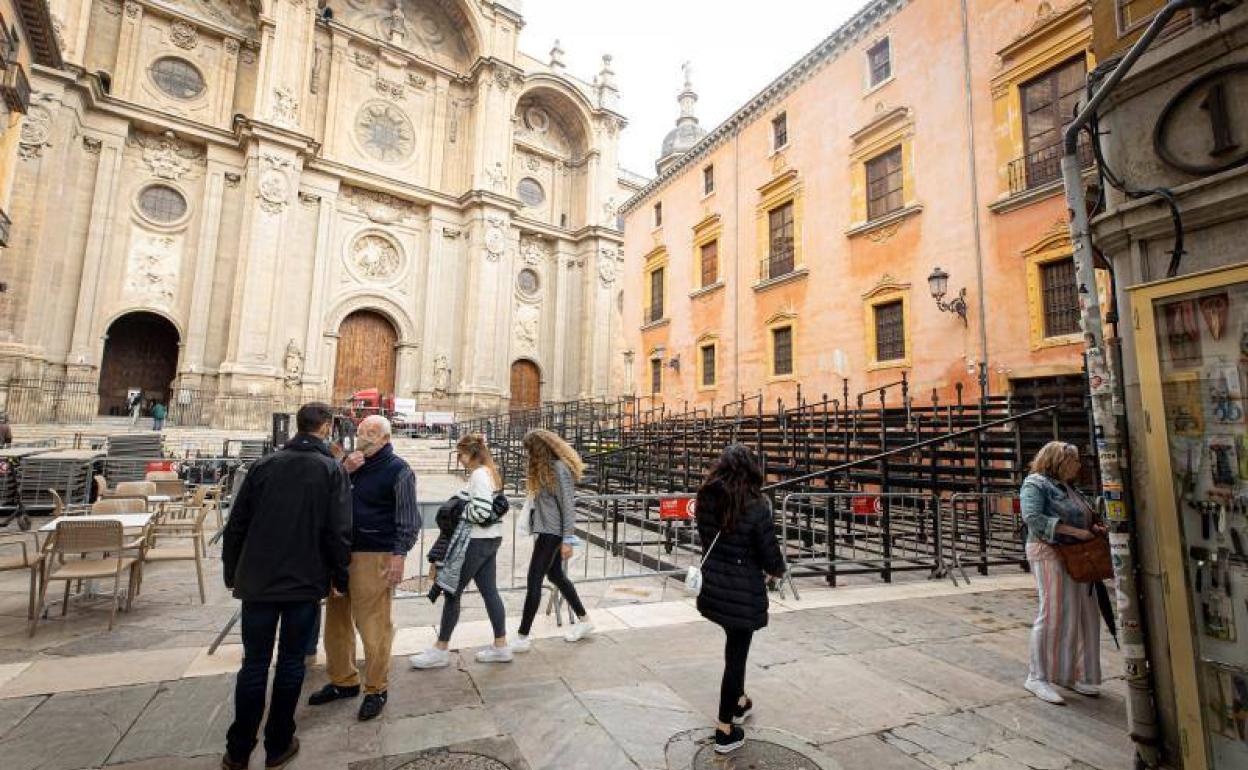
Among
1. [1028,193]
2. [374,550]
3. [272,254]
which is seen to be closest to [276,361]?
[272,254]

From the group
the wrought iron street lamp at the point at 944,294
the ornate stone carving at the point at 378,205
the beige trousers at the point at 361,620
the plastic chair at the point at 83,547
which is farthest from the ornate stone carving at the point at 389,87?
the beige trousers at the point at 361,620

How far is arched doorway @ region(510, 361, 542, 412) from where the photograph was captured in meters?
31.8

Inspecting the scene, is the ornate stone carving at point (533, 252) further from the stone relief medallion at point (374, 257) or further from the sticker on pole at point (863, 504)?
the sticker on pole at point (863, 504)

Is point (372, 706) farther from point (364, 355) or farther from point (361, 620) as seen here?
point (364, 355)

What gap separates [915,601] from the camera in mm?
5898

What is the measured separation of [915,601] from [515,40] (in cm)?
3380

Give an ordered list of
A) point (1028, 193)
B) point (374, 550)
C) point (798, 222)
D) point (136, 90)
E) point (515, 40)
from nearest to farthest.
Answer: point (374, 550), point (1028, 193), point (798, 222), point (136, 90), point (515, 40)

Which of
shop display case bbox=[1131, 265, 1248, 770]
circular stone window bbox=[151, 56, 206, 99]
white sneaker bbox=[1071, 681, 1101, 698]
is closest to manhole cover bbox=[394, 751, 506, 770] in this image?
shop display case bbox=[1131, 265, 1248, 770]

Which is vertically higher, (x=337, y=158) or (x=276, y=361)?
(x=337, y=158)

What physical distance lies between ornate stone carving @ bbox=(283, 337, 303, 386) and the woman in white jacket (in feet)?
74.5

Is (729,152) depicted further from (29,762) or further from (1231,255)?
(29,762)

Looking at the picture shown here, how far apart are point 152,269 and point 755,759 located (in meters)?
27.7

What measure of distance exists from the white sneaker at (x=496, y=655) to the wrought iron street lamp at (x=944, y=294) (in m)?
12.5

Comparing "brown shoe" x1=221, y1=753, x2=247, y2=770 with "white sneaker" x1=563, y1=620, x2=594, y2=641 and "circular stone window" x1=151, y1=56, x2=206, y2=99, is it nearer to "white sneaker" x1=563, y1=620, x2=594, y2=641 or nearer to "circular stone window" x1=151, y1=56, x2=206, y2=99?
"white sneaker" x1=563, y1=620, x2=594, y2=641
